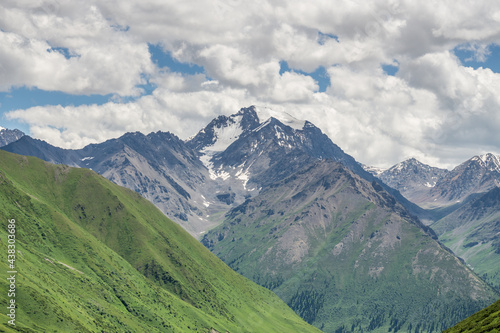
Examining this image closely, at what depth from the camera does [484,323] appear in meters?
144

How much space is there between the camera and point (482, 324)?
144000 mm

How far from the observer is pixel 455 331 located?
6166 inches

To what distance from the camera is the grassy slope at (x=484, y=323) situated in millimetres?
133925

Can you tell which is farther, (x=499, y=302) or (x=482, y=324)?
(x=499, y=302)

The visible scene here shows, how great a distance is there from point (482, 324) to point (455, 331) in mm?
13879

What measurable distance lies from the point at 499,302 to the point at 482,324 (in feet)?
72.7

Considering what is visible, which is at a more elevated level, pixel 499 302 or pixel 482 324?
pixel 499 302

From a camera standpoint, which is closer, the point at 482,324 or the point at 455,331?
the point at 482,324

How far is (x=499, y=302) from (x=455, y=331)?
55.2 feet

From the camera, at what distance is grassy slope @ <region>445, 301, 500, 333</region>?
134 metres

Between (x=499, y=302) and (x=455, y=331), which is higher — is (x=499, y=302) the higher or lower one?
the higher one
